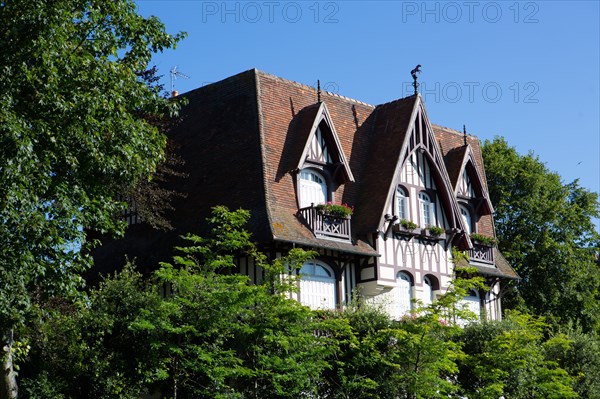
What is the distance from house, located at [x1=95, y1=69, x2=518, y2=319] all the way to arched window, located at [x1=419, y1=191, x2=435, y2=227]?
0.05 metres

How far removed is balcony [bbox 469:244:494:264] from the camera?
1577 inches

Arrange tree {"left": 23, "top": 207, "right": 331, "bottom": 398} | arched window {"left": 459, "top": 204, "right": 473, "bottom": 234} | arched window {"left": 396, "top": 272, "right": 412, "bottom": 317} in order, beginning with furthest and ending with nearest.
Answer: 1. arched window {"left": 459, "top": 204, "right": 473, "bottom": 234}
2. arched window {"left": 396, "top": 272, "right": 412, "bottom": 317}
3. tree {"left": 23, "top": 207, "right": 331, "bottom": 398}

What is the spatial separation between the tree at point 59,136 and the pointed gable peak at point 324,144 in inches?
383

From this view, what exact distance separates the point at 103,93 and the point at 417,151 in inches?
634

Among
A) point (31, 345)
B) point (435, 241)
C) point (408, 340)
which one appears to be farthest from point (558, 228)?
point (31, 345)

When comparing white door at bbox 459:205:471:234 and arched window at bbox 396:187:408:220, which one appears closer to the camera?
arched window at bbox 396:187:408:220

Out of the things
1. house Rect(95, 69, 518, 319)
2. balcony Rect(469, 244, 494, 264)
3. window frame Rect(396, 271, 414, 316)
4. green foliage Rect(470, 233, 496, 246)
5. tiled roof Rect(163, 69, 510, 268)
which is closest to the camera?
tiled roof Rect(163, 69, 510, 268)

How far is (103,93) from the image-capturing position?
24.6m

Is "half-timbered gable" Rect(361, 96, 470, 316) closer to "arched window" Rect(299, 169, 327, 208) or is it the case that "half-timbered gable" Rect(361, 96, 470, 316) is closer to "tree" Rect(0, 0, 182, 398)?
"arched window" Rect(299, 169, 327, 208)

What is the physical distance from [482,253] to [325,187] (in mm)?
7865

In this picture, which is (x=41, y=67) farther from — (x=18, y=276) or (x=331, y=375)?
(x=331, y=375)

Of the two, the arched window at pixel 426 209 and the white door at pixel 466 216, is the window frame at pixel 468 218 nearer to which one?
the white door at pixel 466 216

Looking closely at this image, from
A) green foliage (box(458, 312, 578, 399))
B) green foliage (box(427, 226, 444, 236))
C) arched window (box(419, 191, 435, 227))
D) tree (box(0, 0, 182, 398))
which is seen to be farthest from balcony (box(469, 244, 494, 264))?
tree (box(0, 0, 182, 398))

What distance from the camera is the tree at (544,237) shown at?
163 ft
